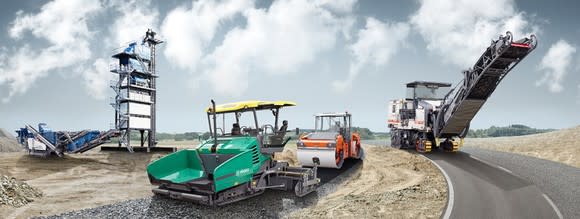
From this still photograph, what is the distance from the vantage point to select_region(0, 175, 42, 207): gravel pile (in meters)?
10.9

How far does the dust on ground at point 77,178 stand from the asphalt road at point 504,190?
35.6 ft

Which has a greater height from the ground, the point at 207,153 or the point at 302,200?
the point at 207,153

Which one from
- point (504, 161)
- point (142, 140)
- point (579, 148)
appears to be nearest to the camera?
point (504, 161)

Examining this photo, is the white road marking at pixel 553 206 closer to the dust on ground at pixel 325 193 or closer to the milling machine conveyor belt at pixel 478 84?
the dust on ground at pixel 325 193

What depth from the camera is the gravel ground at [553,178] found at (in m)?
9.20

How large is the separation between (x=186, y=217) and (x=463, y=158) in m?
13.1

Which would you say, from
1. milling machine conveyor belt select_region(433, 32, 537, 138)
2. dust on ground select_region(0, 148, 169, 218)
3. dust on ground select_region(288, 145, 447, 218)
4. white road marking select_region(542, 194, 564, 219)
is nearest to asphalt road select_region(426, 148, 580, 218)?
white road marking select_region(542, 194, 564, 219)

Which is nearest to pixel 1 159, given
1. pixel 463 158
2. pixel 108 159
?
pixel 108 159

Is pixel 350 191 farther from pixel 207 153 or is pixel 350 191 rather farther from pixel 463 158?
pixel 463 158

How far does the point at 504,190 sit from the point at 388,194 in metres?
3.52

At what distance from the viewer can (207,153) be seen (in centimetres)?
1013

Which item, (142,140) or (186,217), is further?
(142,140)

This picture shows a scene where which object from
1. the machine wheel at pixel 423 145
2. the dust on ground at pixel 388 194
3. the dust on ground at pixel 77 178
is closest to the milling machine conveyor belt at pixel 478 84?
the machine wheel at pixel 423 145

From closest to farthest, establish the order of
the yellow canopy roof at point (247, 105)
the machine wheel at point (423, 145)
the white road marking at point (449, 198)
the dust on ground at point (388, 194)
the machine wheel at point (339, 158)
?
the white road marking at point (449, 198) → the dust on ground at point (388, 194) → the yellow canopy roof at point (247, 105) → the machine wheel at point (339, 158) → the machine wheel at point (423, 145)
